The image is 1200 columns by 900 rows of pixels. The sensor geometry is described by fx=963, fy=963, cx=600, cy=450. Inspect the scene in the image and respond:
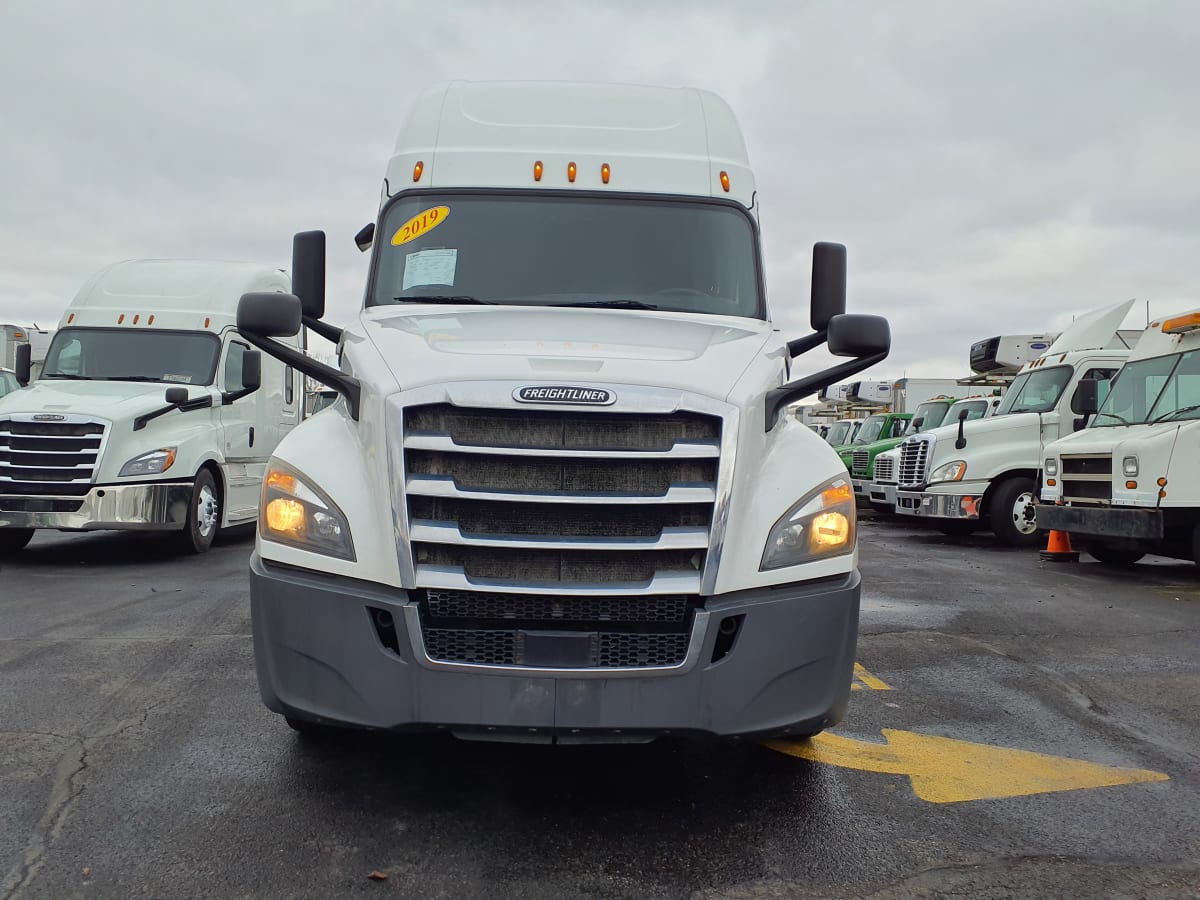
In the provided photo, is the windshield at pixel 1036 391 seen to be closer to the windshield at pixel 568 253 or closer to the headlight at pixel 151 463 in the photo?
the windshield at pixel 568 253

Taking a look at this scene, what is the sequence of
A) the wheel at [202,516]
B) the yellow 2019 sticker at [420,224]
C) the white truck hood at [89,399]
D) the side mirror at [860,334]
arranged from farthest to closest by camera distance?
1. the wheel at [202,516]
2. the white truck hood at [89,399]
3. the yellow 2019 sticker at [420,224]
4. the side mirror at [860,334]

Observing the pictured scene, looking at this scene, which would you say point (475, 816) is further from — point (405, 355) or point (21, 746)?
point (21, 746)

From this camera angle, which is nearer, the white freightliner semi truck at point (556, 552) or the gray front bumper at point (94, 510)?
the white freightliner semi truck at point (556, 552)

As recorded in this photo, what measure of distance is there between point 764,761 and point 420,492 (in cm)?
187

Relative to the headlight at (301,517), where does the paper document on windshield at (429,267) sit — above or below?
above

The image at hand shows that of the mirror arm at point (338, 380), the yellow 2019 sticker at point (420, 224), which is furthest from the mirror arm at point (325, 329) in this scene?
the mirror arm at point (338, 380)

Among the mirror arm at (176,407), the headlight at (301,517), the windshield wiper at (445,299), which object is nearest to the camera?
the headlight at (301,517)

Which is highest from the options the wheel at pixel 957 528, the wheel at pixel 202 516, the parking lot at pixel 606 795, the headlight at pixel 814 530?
the headlight at pixel 814 530

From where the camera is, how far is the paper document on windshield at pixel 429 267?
4.59 metres

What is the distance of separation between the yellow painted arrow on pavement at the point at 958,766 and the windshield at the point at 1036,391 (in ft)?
33.6

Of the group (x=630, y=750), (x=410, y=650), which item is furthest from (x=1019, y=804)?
(x=410, y=650)

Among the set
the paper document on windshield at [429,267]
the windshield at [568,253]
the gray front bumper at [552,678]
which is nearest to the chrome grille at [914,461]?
the windshield at [568,253]

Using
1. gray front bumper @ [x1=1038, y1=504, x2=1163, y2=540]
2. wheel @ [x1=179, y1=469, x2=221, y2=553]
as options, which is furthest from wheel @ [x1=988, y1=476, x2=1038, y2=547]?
wheel @ [x1=179, y1=469, x2=221, y2=553]

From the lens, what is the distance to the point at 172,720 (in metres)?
4.37
